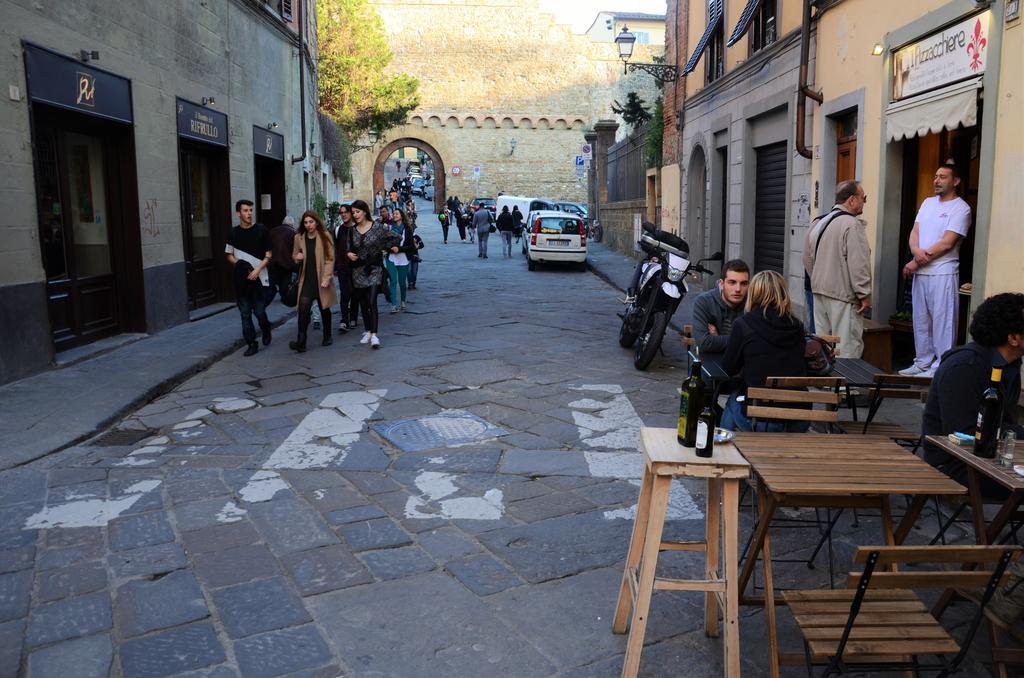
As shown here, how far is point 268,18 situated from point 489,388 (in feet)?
34.1

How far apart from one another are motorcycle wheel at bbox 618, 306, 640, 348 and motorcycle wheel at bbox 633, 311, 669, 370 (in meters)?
0.58

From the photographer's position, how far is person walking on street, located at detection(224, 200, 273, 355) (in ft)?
29.0

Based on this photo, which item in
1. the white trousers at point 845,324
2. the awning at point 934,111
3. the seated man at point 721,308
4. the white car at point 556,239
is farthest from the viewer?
the white car at point 556,239

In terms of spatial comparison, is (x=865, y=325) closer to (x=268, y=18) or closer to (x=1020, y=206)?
(x=1020, y=206)

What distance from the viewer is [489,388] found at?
23.6ft

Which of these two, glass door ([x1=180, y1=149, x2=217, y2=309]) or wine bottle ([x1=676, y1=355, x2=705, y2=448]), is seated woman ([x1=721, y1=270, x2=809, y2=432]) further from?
glass door ([x1=180, y1=149, x2=217, y2=309])

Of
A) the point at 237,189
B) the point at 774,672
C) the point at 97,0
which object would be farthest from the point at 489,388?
the point at 237,189

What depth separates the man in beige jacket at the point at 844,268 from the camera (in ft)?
22.6

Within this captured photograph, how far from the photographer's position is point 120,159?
974 centimetres

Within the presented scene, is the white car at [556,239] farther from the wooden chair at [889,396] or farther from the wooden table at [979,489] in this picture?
the wooden table at [979,489]

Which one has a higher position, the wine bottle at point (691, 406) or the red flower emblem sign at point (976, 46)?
the red flower emblem sign at point (976, 46)

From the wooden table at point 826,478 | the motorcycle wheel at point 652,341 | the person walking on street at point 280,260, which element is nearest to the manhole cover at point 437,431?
the motorcycle wheel at point 652,341

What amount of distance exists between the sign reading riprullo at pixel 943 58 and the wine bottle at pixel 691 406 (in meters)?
5.20

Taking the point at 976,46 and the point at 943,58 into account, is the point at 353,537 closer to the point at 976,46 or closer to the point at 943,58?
the point at 976,46
